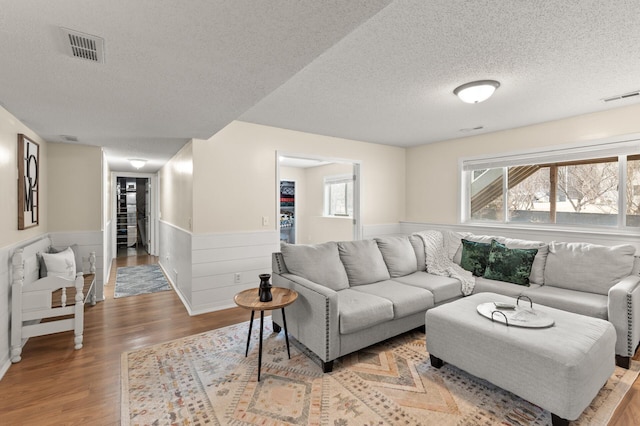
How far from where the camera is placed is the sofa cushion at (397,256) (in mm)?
3529

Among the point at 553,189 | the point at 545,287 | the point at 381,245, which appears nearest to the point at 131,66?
the point at 381,245

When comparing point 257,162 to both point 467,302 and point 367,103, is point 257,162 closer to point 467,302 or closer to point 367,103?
point 367,103

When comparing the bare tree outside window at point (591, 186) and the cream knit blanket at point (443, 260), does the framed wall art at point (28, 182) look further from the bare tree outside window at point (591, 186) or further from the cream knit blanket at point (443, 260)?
the bare tree outside window at point (591, 186)

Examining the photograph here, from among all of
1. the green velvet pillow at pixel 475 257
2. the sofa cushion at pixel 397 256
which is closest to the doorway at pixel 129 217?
the sofa cushion at pixel 397 256

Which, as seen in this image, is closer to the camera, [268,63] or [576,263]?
[268,63]

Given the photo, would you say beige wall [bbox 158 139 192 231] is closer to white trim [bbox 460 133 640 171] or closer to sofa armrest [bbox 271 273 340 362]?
sofa armrest [bbox 271 273 340 362]

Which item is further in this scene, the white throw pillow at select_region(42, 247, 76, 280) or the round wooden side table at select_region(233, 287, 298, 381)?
the white throw pillow at select_region(42, 247, 76, 280)

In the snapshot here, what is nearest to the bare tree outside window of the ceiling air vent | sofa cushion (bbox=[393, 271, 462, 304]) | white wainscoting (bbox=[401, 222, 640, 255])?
white wainscoting (bbox=[401, 222, 640, 255])

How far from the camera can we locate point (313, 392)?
82.0 inches

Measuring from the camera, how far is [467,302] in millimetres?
2598

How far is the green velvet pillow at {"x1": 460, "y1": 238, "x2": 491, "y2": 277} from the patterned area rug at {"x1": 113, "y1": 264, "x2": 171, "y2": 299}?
4230 mm

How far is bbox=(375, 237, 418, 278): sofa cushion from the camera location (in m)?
3.53

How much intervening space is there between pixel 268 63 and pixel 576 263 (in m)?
3.43

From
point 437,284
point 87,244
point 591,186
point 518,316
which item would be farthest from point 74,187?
point 591,186
